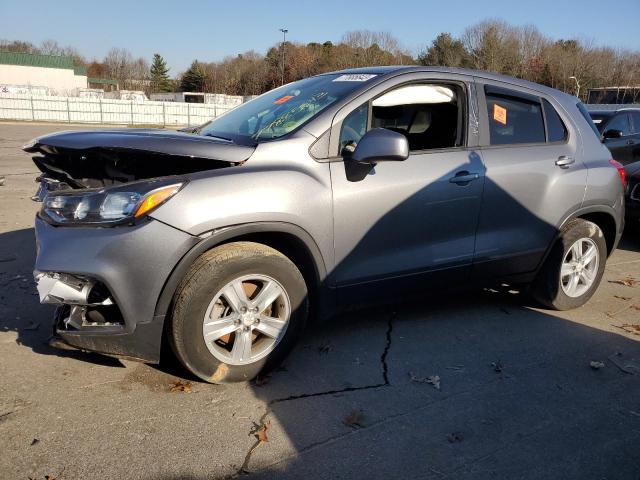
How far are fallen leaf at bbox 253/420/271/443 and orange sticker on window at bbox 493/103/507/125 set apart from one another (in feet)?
9.05

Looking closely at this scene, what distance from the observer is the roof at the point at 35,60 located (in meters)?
77.4

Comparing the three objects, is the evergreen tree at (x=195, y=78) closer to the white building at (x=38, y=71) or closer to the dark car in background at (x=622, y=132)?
the white building at (x=38, y=71)

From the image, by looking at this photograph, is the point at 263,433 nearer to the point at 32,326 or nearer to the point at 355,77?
the point at 32,326

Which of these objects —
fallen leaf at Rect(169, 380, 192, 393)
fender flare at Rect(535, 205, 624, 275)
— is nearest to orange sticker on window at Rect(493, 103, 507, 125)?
fender flare at Rect(535, 205, 624, 275)

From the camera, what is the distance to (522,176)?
165 inches

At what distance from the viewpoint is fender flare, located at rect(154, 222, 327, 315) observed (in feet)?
9.69

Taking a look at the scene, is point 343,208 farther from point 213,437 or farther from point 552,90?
point 552,90

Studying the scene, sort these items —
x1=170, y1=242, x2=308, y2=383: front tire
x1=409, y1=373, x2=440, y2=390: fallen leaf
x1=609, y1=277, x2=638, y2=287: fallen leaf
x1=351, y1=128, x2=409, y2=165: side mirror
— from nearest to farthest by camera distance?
x1=170, y1=242, x2=308, y2=383: front tire → x1=351, y1=128, x2=409, y2=165: side mirror → x1=409, y1=373, x2=440, y2=390: fallen leaf → x1=609, y1=277, x2=638, y2=287: fallen leaf

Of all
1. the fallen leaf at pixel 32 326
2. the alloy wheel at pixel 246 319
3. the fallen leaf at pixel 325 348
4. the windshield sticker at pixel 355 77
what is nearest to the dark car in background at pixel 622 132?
the windshield sticker at pixel 355 77

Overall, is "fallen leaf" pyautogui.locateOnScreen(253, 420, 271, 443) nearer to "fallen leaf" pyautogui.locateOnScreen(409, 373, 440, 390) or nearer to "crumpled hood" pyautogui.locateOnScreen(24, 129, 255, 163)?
"fallen leaf" pyautogui.locateOnScreen(409, 373, 440, 390)

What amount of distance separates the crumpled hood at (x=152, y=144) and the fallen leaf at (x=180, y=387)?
1.31m

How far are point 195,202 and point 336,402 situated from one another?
1353mm

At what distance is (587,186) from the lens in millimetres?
4555

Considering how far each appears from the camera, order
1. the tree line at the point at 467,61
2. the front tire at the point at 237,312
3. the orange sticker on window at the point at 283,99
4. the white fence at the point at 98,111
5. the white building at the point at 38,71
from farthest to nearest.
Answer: the white building at the point at 38,71 → the tree line at the point at 467,61 → the white fence at the point at 98,111 → the orange sticker on window at the point at 283,99 → the front tire at the point at 237,312
